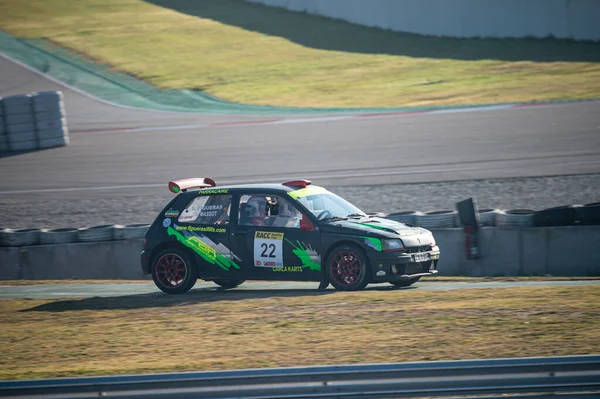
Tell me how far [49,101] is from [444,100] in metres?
11.3

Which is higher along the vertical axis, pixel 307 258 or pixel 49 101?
pixel 49 101

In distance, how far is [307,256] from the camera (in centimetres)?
1112

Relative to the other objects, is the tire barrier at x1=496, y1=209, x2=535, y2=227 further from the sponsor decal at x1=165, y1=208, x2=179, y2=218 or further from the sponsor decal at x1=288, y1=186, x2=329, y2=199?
the sponsor decal at x1=165, y1=208, x2=179, y2=218

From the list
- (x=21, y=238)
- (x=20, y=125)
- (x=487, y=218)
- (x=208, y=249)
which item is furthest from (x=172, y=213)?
(x=20, y=125)

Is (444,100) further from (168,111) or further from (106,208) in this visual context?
(106,208)

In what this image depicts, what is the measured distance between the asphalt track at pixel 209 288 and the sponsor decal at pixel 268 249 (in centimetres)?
40


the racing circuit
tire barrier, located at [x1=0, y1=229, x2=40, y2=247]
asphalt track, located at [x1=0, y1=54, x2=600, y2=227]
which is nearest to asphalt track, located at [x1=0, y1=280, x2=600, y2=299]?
the racing circuit

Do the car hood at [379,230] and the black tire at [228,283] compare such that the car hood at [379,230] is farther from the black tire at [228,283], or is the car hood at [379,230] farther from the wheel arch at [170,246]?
the black tire at [228,283]

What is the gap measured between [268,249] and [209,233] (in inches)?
34.0

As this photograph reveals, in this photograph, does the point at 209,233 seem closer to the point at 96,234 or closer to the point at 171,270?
the point at 171,270

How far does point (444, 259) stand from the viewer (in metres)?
13.2

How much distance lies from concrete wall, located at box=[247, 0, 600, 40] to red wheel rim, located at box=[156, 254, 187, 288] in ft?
82.3

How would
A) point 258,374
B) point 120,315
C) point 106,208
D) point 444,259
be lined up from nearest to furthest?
point 258,374
point 120,315
point 444,259
point 106,208

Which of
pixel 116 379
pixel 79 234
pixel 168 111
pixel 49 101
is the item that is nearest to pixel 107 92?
pixel 168 111
